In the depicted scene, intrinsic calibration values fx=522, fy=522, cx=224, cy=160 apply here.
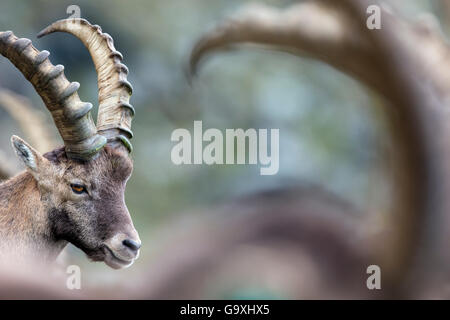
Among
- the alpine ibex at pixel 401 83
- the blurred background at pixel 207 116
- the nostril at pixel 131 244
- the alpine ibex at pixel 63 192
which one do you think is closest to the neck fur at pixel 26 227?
the alpine ibex at pixel 63 192

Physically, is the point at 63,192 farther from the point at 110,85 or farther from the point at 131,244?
the point at 110,85

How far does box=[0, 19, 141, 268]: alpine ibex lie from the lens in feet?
5.70

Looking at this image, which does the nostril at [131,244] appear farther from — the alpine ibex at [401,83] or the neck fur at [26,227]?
the alpine ibex at [401,83]

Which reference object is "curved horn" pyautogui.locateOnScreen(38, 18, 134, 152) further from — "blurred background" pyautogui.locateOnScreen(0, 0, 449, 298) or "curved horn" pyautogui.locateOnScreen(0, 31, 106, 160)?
"blurred background" pyautogui.locateOnScreen(0, 0, 449, 298)

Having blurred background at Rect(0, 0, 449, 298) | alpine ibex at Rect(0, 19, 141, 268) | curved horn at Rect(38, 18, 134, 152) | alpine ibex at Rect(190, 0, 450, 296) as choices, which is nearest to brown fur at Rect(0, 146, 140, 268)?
alpine ibex at Rect(0, 19, 141, 268)

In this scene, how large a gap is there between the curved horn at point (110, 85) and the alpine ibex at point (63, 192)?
133 millimetres

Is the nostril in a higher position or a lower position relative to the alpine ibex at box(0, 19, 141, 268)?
lower

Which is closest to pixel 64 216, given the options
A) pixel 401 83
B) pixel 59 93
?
pixel 59 93

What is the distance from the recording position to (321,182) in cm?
408

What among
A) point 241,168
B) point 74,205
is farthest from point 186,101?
point 74,205

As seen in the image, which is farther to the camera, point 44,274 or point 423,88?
point 44,274

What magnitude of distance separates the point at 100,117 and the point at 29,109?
145cm

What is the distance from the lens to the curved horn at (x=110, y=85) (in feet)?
6.41

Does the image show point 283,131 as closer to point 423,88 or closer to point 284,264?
point 284,264
